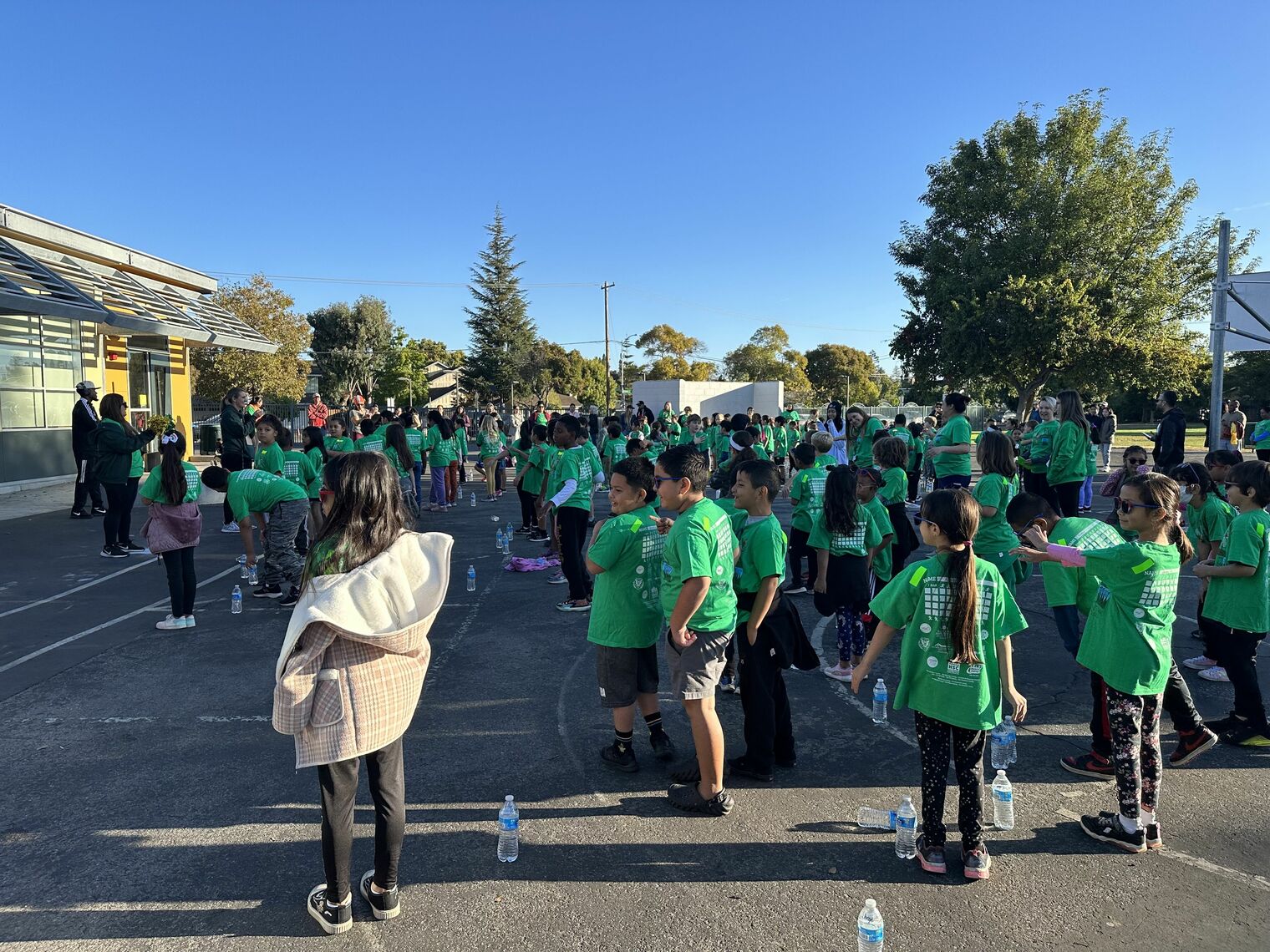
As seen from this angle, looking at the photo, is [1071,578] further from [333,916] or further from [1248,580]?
[333,916]

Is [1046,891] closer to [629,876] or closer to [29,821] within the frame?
[629,876]

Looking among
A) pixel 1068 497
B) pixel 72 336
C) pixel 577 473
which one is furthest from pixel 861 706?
pixel 72 336

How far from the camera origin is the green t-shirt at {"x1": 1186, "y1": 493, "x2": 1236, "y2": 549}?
5566mm

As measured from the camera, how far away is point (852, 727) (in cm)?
505

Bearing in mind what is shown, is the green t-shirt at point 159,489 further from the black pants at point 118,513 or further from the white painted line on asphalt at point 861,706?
the white painted line on asphalt at point 861,706

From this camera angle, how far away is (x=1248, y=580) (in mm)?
4609

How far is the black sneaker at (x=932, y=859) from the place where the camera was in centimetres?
343

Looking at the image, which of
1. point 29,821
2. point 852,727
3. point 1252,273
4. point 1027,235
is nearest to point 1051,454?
point 852,727

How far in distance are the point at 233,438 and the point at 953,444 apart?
10.4 meters

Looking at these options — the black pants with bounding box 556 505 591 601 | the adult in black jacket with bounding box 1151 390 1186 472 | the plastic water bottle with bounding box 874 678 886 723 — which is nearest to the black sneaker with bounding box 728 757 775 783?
the plastic water bottle with bounding box 874 678 886 723

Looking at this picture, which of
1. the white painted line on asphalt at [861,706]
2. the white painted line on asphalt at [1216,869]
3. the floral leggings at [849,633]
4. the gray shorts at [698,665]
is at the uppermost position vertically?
the gray shorts at [698,665]

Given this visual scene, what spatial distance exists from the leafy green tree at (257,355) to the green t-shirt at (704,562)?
37.5 metres

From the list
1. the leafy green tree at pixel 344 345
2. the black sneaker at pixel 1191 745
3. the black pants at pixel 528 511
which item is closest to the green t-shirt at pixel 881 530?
the black sneaker at pixel 1191 745

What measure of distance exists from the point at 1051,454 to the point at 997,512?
3.53m
